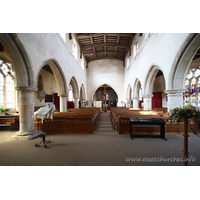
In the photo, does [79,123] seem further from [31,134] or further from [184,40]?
[184,40]

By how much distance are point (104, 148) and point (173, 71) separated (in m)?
4.69

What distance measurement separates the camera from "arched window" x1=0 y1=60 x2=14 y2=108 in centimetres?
967

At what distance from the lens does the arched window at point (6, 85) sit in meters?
9.67

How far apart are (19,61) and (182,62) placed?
6.65 metres

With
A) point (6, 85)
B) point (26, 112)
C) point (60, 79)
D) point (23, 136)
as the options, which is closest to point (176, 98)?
point (26, 112)

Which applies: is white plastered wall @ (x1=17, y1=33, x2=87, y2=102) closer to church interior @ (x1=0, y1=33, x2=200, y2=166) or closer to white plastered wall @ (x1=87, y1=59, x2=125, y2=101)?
church interior @ (x1=0, y1=33, x2=200, y2=166)

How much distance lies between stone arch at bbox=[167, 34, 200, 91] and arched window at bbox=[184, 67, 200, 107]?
582 centimetres

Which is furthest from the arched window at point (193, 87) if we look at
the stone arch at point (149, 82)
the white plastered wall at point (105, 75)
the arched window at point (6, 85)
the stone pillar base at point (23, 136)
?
the arched window at point (6, 85)

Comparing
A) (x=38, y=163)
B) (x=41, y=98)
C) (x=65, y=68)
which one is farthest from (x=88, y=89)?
(x=38, y=163)

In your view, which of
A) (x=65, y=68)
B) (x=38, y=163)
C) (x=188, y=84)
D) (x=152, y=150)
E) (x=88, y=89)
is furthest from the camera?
(x=88, y=89)

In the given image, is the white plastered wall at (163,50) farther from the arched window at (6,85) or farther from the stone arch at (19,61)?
the arched window at (6,85)

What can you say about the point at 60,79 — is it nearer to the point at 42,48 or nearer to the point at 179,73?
the point at 42,48

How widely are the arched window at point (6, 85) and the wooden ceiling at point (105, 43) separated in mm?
6913

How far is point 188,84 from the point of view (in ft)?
36.0
